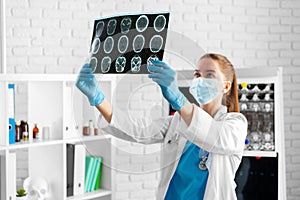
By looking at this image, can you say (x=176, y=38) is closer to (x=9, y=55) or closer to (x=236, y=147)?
(x=236, y=147)

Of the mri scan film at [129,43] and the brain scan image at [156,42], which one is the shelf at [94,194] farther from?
the brain scan image at [156,42]

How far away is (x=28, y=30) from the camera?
9.92 feet

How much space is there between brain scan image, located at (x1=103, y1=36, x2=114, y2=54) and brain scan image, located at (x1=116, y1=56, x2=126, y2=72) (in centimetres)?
3

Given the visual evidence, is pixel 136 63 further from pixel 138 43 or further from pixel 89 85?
pixel 89 85

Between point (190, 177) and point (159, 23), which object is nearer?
point (159, 23)

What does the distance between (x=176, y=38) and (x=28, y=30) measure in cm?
206

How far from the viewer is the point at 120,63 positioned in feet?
3.96

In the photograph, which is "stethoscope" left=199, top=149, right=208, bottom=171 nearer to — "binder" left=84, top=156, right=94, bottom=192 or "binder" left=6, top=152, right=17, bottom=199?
"binder" left=6, top=152, right=17, bottom=199

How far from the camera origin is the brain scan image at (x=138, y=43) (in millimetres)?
1138

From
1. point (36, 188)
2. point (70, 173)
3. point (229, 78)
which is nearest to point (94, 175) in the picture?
point (70, 173)

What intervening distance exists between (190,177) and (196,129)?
401 millimetres

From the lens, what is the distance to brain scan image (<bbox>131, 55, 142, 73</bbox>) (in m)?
1.16

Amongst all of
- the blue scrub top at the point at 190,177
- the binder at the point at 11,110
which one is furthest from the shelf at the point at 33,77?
the blue scrub top at the point at 190,177

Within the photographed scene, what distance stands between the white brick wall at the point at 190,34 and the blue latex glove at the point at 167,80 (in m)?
1.91
